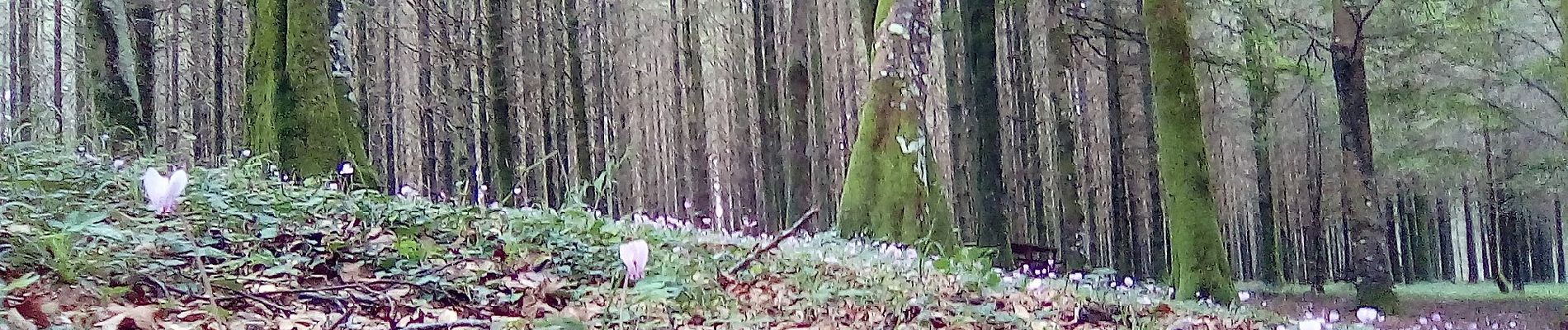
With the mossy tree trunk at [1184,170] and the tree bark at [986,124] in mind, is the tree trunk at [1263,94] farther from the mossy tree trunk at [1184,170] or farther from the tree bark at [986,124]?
the mossy tree trunk at [1184,170]

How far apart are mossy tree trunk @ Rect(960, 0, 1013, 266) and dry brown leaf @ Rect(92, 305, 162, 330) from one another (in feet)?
31.4

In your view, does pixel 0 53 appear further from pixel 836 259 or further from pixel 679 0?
pixel 836 259

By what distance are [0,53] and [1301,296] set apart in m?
30.0

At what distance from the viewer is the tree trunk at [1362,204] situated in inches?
465

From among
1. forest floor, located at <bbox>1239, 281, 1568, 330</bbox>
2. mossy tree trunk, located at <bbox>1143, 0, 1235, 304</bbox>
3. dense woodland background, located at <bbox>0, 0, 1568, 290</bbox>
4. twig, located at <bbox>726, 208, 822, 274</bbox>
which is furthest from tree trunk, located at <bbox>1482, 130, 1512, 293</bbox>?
twig, located at <bbox>726, 208, 822, 274</bbox>

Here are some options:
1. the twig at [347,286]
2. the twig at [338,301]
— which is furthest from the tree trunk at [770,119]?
the twig at [338,301]

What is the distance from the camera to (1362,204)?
11.9 metres

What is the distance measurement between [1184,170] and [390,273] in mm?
7797

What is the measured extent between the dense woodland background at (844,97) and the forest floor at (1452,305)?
107 centimetres

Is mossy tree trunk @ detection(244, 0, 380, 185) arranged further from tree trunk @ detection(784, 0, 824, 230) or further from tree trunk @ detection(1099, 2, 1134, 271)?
tree trunk @ detection(1099, 2, 1134, 271)

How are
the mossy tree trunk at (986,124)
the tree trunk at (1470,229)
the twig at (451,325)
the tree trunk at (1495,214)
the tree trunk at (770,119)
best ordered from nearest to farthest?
the twig at (451,325), the mossy tree trunk at (986,124), the tree trunk at (770,119), the tree trunk at (1495,214), the tree trunk at (1470,229)

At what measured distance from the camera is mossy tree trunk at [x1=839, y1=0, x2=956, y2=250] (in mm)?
9109

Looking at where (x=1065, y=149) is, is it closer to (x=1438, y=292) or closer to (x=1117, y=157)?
(x=1117, y=157)

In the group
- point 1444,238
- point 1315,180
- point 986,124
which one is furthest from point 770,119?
point 1444,238
